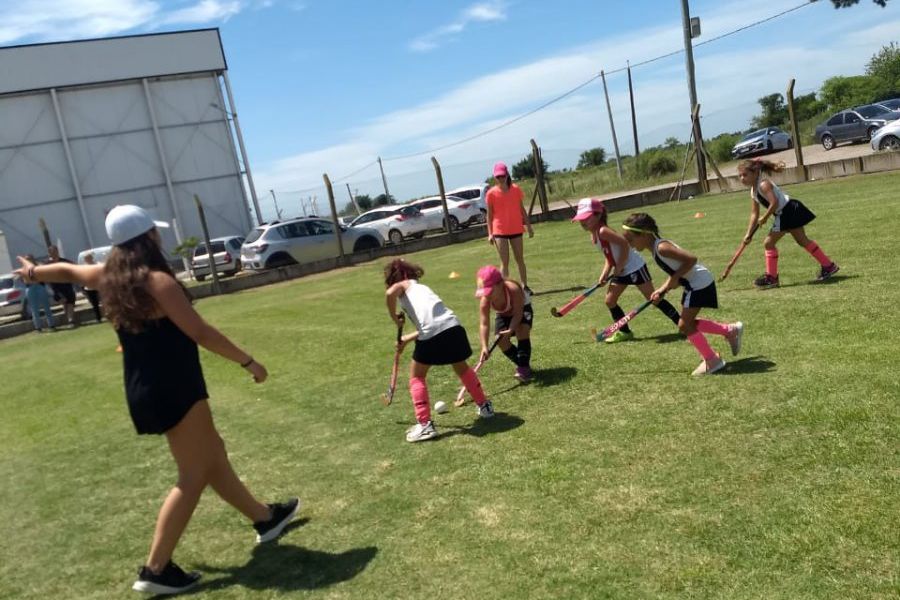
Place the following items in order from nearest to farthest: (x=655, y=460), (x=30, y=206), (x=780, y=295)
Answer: (x=655, y=460) < (x=780, y=295) < (x=30, y=206)

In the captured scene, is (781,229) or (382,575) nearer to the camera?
(382,575)

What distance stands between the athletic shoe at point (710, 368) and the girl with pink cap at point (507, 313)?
4.85 ft

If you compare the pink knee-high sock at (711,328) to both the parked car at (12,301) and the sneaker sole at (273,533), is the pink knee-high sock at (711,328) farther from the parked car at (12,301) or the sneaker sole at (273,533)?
the parked car at (12,301)

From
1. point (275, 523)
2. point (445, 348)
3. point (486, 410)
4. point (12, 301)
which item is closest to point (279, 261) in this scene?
point (12, 301)

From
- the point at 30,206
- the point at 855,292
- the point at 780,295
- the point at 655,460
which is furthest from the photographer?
the point at 30,206

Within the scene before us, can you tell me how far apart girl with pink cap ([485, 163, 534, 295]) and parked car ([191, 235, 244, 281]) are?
16444mm

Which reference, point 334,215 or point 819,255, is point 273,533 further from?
point 334,215

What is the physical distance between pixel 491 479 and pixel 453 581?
1166 millimetres

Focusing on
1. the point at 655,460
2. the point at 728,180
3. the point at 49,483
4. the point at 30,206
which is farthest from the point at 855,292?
the point at 30,206

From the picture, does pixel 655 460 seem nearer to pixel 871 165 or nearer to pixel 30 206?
pixel 871 165

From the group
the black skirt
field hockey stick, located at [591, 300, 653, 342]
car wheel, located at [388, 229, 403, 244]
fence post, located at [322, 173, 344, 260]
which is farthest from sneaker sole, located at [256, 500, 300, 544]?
car wheel, located at [388, 229, 403, 244]

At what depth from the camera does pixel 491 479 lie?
15.2 ft

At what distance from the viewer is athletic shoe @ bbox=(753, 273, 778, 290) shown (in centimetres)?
867

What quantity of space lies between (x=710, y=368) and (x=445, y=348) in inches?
78.9
